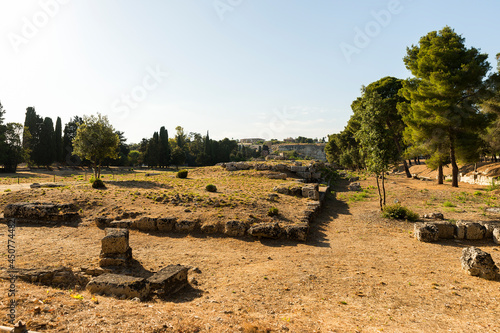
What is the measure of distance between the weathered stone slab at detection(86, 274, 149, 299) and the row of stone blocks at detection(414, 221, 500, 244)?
466 inches

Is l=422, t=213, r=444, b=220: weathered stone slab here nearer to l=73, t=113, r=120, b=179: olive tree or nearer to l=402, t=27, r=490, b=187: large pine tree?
l=402, t=27, r=490, b=187: large pine tree

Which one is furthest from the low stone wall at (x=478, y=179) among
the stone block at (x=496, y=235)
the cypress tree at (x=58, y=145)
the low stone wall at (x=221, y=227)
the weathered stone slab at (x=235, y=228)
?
the cypress tree at (x=58, y=145)

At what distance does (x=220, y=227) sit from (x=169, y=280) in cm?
623

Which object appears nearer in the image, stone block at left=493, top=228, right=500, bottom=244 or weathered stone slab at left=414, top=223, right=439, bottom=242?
stone block at left=493, top=228, right=500, bottom=244

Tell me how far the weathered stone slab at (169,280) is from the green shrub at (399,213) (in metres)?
12.9

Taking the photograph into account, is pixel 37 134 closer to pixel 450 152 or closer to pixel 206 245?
pixel 206 245

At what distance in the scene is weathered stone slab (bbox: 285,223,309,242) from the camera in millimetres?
12523

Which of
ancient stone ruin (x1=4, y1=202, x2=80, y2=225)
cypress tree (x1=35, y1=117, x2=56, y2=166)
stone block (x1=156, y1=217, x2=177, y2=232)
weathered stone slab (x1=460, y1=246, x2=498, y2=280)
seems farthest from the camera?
cypress tree (x1=35, y1=117, x2=56, y2=166)

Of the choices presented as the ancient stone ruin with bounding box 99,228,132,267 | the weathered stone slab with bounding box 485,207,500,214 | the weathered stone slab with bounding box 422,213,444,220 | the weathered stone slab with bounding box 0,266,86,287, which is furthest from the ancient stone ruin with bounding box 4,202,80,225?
the weathered stone slab with bounding box 485,207,500,214

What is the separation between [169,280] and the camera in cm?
726

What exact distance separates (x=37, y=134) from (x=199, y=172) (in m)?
41.7

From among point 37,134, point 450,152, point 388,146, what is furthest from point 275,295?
point 37,134

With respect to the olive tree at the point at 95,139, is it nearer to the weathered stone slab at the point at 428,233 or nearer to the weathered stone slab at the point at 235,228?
the weathered stone slab at the point at 235,228

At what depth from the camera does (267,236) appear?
41.5ft
